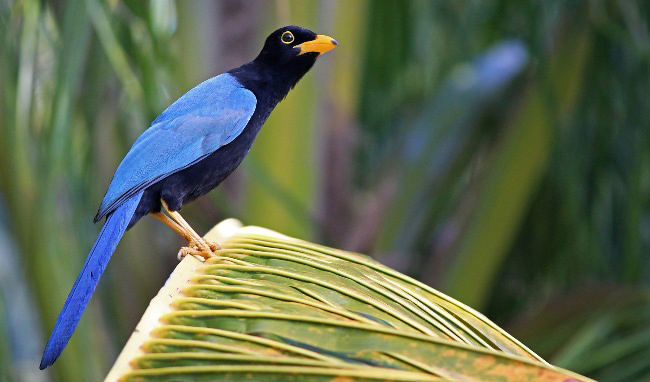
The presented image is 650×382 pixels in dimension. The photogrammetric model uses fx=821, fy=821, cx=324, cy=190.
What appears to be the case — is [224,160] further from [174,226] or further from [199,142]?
[174,226]

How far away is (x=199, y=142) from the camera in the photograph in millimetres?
1725

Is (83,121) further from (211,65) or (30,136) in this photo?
(211,65)

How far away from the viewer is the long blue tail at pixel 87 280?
112 cm

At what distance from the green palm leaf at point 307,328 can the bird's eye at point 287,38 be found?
0.60 metres

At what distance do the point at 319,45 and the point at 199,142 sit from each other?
35cm

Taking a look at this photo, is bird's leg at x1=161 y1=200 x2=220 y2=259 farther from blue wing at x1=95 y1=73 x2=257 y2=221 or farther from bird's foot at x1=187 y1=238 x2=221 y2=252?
blue wing at x1=95 y1=73 x2=257 y2=221

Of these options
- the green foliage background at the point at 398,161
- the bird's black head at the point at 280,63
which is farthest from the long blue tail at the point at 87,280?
the green foliage background at the point at 398,161

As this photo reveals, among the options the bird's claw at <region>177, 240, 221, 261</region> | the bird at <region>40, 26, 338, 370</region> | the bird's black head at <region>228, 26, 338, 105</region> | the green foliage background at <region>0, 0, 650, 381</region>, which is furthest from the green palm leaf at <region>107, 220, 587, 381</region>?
the green foliage background at <region>0, 0, 650, 381</region>

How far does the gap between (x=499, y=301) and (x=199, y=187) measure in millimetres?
2041

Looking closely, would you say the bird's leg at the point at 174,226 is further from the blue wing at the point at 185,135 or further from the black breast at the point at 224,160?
the blue wing at the point at 185,135

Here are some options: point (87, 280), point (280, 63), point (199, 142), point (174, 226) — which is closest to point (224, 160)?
point (199, 142)

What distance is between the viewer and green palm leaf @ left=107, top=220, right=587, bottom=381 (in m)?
0.91

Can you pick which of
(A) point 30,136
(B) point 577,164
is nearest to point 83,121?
(A) point 30,136

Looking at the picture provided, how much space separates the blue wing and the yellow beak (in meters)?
0.16
